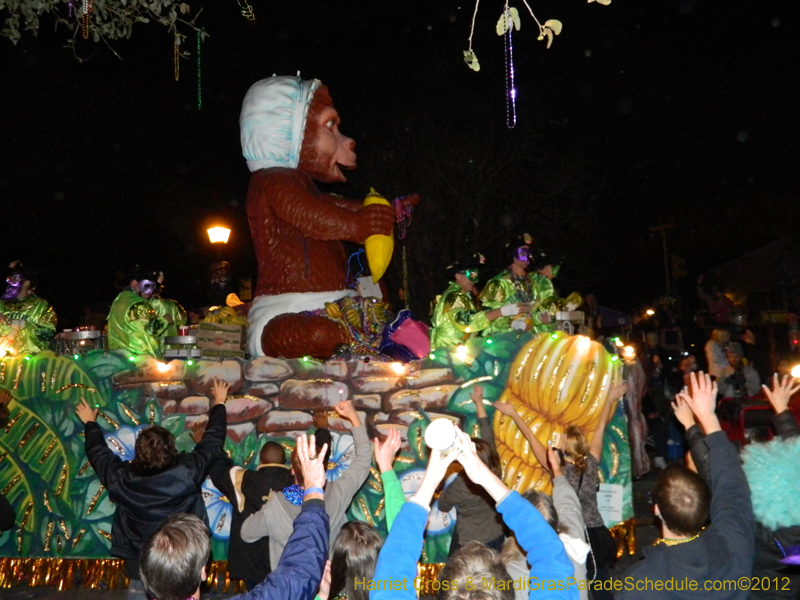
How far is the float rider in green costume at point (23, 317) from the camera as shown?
254 inches

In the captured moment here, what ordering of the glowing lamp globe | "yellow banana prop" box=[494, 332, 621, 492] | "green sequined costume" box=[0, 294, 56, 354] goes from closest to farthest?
"yellow banana prop" box=[494, 332, 621, 492]
"green sequined costume" box=[0, 294, 56, 354]
the glowing lamp globe

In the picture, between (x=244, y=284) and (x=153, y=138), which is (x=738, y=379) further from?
(x=153, y=138)

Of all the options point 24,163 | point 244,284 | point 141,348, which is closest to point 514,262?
point 141,348

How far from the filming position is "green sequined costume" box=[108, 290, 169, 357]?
6.26 meters

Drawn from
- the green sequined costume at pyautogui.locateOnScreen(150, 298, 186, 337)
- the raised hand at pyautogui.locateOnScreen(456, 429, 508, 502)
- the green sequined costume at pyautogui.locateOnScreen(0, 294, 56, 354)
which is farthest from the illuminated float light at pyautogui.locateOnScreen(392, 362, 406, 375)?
the raised hand at pyautogui.locateOnScreen(456, 429, 508, 502)

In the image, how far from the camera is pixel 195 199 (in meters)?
16.2

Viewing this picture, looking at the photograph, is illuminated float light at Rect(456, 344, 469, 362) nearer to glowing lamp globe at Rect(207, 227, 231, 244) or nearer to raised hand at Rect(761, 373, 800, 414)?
raised hand at Rect(761, 373, 800, 414)

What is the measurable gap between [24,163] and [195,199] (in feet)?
16.3

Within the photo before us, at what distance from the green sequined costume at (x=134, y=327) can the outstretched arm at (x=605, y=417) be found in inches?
139

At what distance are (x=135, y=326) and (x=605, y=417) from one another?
373 centimetres

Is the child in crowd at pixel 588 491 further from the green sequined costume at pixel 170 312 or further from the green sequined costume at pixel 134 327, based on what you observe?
the green sequined costume at pixel 170 312

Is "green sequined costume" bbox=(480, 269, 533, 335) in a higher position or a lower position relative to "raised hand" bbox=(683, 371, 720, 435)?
higher

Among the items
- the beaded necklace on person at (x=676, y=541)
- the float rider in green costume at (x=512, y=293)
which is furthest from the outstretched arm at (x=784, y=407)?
the float rider in green costume at (x=512, y=293)

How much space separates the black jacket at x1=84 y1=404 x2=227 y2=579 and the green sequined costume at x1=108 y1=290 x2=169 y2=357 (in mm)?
1869
